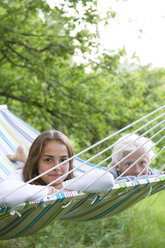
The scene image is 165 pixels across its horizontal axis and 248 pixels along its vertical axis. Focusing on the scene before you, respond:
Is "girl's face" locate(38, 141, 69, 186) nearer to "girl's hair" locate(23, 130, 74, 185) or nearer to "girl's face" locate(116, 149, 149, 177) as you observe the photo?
"girl's hair" locate(23, 130, 74, 185)

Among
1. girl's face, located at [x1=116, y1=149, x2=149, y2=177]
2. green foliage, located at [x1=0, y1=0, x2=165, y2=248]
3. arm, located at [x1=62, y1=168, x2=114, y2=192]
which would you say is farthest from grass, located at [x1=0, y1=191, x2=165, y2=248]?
arm, located at [x1=62, y1=168, x2=114, y2=192]

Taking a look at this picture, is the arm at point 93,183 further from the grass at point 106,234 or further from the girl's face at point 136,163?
the grass at point 106,234

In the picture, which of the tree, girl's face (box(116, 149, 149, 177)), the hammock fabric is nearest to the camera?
the hammock fabric

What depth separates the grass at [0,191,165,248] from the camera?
11.6 ft

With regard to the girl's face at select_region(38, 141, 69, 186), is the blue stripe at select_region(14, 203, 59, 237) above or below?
below

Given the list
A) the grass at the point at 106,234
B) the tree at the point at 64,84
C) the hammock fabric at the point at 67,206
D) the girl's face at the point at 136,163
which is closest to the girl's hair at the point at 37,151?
the hammock fabric at the point at 67,206

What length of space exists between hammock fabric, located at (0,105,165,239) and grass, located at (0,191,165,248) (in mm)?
971

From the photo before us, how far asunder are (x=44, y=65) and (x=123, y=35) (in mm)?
971

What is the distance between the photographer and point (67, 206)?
1979 millimetres

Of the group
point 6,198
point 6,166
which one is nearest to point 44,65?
point 6,166

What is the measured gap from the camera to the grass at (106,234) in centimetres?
355

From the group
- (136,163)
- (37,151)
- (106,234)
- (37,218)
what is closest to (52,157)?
(37,151)

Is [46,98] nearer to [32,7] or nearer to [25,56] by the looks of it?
[25,56]

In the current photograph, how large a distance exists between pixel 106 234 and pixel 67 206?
1.88 meters
